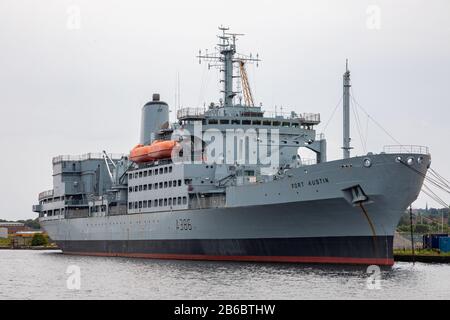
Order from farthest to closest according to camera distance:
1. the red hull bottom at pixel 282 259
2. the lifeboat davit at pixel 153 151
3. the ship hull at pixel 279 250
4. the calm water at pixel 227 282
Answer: the lifeboat davit at pixel 153 151, the red hull bottom at pixel 282 259, the ship hull at pixel 279 250, the calm water at pixel 227 282

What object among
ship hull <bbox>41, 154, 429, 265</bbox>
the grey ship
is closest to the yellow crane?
the grey ship

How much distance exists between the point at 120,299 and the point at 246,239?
52.4ft

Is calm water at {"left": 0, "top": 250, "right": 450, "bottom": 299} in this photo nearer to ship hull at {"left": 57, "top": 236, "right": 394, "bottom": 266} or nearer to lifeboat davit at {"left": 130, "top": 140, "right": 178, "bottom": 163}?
ship hull at {"left": 57, "top": 236, "right": 394, "bottom": 266}

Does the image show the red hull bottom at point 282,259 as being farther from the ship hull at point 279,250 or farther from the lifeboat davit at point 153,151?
the lifeboat davit at point 153,151

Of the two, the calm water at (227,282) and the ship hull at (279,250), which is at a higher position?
the ship hull at (279,250)

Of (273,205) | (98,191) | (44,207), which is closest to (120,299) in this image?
(273,205)

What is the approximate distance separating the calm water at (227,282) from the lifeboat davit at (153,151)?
9.48 metres

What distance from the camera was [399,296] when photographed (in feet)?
96.3

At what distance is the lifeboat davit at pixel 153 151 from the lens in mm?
52125

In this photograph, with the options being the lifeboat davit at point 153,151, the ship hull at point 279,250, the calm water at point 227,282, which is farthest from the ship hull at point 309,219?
the lifeboat davit at point 153,151

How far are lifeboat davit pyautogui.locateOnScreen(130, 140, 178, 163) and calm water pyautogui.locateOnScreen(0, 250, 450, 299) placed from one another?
31.1ft

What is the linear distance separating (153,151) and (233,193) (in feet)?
33.6

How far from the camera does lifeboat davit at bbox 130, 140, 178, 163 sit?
52.1m

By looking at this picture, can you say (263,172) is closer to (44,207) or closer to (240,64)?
(240,64)
